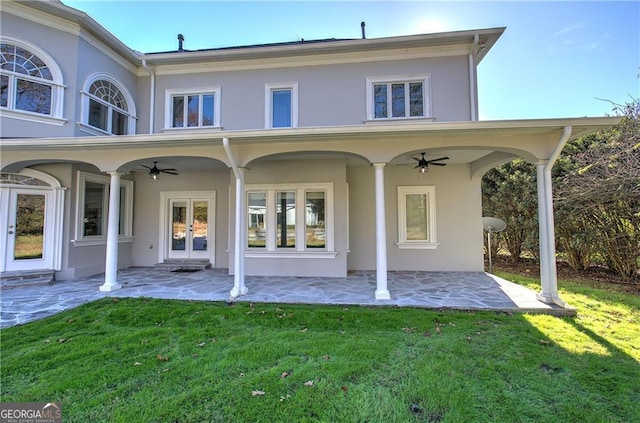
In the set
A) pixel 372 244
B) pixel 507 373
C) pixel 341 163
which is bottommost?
pixel 507 373

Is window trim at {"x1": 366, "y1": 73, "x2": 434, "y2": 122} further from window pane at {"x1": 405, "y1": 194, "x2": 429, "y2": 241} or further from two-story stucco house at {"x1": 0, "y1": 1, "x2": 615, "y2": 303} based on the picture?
window pane at {"x1": 405, "y1": 194, "x2": 429, "y2": 241}

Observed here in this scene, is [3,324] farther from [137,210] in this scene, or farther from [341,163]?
[341,163]

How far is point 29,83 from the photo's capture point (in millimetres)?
6879

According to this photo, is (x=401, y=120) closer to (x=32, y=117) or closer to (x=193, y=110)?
(x=193, y=110)

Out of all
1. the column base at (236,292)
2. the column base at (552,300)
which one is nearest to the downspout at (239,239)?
the column base at (236,292)

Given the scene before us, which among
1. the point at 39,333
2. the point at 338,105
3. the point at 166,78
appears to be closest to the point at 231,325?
the point at 39,333

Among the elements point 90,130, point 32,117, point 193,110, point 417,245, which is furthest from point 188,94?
point 417,245

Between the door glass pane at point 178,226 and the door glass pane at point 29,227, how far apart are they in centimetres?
294

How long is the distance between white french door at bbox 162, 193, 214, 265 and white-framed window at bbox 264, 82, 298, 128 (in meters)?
2.94

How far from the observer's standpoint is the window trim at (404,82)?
781 centimetres

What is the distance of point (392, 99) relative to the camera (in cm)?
802

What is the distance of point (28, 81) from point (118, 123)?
1.93m

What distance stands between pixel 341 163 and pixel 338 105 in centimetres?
180

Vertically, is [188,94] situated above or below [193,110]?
above
